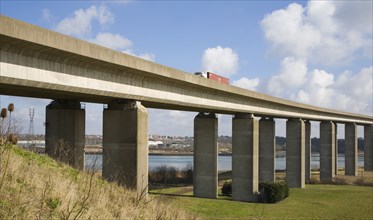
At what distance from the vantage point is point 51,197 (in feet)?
31.5

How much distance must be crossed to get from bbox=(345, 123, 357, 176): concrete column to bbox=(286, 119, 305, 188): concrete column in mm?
24347

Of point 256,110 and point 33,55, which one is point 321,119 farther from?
point 33,55

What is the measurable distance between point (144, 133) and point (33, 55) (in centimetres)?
879

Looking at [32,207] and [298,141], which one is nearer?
[32,207]

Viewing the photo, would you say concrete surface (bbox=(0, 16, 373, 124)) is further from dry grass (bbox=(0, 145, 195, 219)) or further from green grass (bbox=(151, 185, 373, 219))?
green grass (bbox=(151, 185, 373, 219))

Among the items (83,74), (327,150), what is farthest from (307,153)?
(83,74)

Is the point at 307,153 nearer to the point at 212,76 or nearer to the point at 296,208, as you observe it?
the point at 296,208

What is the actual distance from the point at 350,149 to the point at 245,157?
1616 inches

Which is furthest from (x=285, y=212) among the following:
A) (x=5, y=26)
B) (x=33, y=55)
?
(x=5, y=26)

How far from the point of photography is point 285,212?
30.3 meters

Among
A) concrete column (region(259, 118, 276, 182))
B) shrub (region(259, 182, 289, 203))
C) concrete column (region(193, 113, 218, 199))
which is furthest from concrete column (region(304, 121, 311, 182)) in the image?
concrete column (region(193, 113, 218, 199))

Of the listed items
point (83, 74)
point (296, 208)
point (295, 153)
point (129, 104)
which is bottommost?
point (296, 208)

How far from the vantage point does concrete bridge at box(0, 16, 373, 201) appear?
15734 millimetres

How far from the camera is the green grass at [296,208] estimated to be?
28.2 metres
